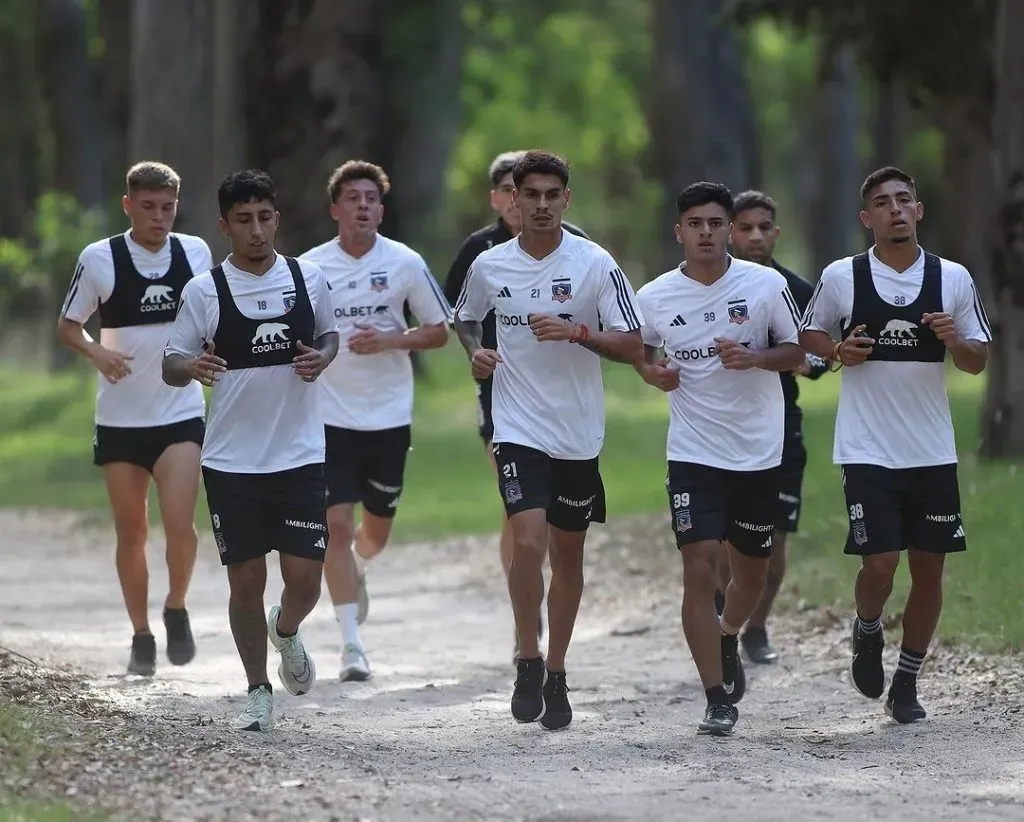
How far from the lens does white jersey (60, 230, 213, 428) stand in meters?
10.8

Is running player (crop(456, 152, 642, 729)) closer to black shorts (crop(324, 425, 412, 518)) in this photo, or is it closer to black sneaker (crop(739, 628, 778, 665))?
black shorts (crop(324, 425, 412, 518))

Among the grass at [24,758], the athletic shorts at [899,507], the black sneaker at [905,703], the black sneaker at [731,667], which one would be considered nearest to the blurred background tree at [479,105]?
the black sneaker at [731,667]

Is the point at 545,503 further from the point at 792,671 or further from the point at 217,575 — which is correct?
the point at 217,575

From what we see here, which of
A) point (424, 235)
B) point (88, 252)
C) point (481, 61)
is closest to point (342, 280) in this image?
point (88, 252)

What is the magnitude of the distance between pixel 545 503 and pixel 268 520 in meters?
1.21

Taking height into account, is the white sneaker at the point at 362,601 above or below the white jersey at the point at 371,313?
Answer: below

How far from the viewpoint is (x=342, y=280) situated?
11.2 m

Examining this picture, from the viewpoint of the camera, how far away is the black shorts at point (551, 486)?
30.1 ft

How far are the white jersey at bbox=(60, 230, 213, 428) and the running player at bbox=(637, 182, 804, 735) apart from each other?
2.81 m

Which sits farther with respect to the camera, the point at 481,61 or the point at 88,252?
the point at 481,61

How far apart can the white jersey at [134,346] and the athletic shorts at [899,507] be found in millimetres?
3608

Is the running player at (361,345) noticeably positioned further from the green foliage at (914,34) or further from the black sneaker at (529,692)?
the green foliage at (914,34)

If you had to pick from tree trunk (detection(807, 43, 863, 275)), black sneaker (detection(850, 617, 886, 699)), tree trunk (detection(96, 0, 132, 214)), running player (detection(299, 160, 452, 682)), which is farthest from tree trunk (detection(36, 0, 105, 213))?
black sneaker (detection(850, 617, 886, 699))

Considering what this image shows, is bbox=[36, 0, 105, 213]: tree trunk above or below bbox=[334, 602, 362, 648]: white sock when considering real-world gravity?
above
